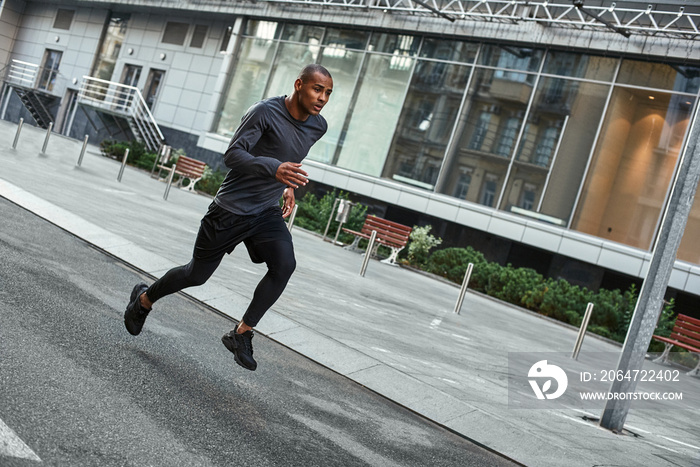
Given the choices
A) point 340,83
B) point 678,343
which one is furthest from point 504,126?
point 678,343

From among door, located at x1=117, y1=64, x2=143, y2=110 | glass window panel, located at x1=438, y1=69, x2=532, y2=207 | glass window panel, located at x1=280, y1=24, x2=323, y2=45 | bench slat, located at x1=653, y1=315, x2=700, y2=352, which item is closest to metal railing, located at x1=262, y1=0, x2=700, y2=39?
glass window panel, located at x1=438, y1=69, x2=532, y2=207

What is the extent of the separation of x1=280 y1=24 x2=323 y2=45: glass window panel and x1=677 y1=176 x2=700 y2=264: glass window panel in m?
14.6

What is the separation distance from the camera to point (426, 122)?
24672 mm

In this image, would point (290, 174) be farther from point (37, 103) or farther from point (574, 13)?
point (37, 103)

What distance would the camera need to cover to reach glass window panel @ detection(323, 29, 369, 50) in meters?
27.0

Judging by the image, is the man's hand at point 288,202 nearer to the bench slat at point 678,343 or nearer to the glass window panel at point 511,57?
the bench slat at point 678,343

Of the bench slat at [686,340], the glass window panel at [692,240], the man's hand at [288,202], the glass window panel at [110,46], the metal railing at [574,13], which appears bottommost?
the bench slat at [686,340]

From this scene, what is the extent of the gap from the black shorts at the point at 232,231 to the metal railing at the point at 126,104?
28.1m

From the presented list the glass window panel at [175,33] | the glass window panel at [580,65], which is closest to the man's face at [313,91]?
the glass window panel at [580,65]

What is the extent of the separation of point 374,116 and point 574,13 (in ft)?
24.0

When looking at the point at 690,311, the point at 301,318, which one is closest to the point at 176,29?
the point at 690,311

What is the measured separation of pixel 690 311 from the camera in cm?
1966

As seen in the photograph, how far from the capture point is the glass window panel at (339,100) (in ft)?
88.6

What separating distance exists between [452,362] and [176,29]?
31029 millimetres
